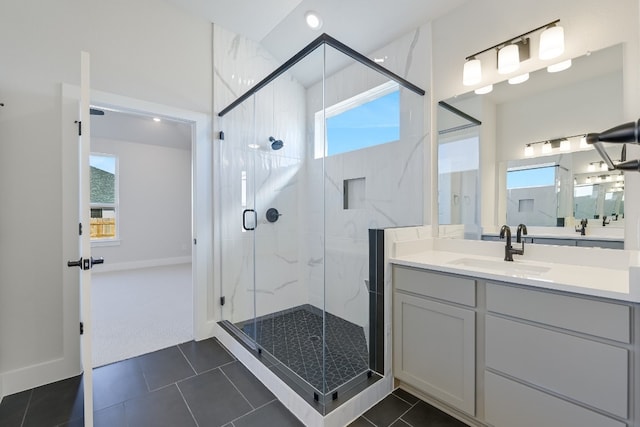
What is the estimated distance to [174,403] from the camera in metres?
1.73

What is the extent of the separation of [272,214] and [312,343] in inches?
50.2

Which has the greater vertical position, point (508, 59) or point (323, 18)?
point (323, 18)

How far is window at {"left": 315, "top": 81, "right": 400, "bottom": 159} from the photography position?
98.8 inches

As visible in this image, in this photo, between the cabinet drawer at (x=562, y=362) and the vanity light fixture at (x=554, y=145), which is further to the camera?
the vanity light fixture at (x=554, y=145)

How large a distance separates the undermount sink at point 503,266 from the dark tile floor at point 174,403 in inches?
35.5

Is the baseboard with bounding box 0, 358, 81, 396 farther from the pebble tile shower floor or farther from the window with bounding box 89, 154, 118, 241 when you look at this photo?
the window with bounding box 89, 154, 118, 241

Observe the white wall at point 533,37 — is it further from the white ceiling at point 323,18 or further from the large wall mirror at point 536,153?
the white ceiling at point 323,18

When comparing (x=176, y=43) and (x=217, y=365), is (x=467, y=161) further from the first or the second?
Result: (x=176, y=43)

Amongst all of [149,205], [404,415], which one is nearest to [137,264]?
[149,205]

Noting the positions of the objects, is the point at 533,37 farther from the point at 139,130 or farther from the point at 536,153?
the point at 139,130

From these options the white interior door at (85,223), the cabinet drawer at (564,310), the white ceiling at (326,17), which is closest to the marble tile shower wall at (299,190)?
the white ceiling at (326,17)

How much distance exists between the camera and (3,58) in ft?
5.95

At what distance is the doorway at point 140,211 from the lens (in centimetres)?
432

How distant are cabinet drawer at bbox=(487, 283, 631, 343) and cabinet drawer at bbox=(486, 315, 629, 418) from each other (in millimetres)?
47
